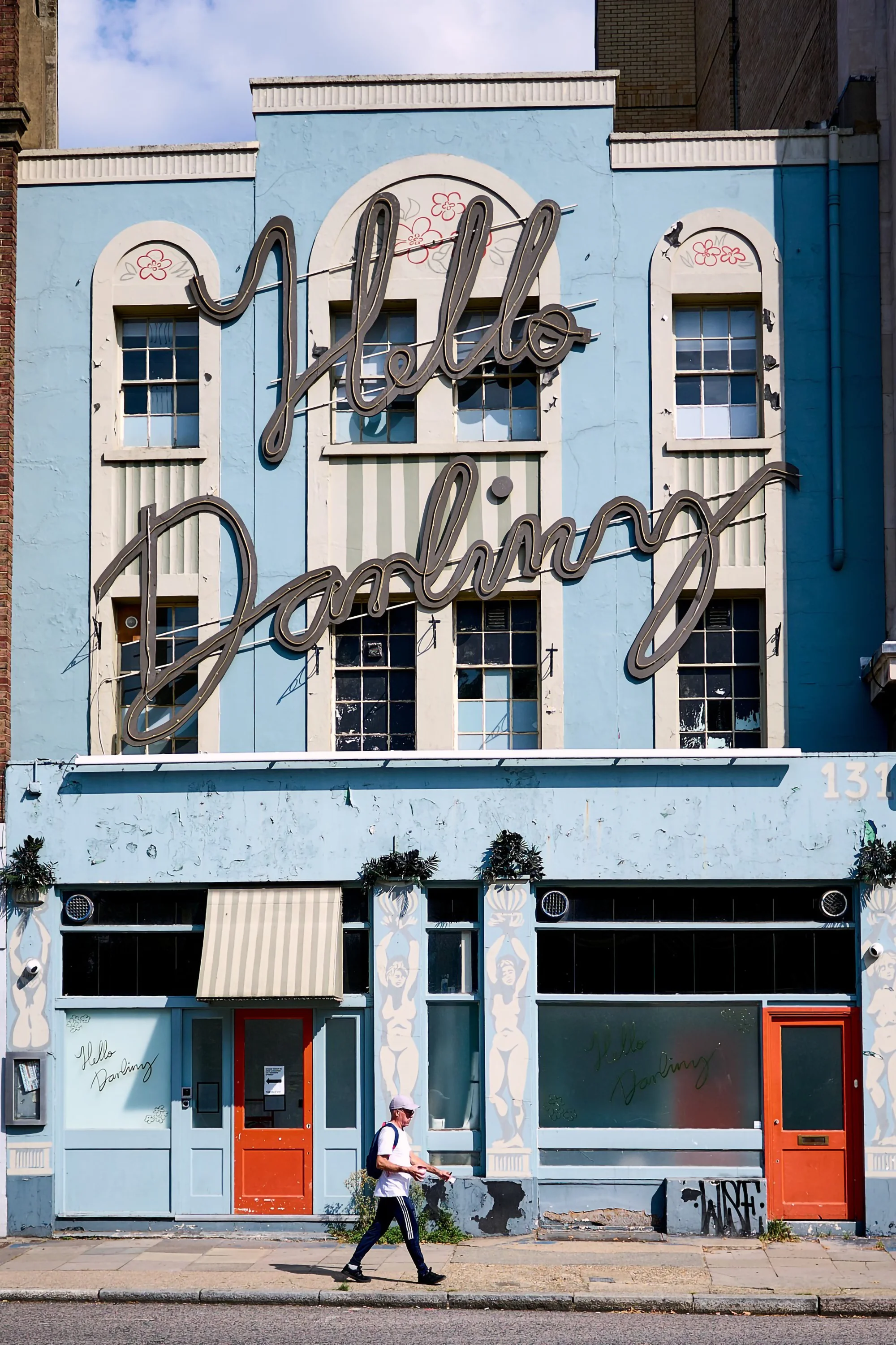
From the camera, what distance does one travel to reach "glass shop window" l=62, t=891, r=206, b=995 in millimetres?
16297

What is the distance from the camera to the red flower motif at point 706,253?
1697 cm

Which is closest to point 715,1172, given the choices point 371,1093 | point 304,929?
point 371,1093

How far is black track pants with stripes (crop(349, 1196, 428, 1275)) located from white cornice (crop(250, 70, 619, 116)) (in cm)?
1210

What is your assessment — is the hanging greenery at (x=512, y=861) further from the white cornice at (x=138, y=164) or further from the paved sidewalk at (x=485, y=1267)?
the white cornice at (x=138, y=164)

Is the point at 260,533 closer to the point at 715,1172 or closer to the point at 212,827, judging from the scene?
the point at 212,827

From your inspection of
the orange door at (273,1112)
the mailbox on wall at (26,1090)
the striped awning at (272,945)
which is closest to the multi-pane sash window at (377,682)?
the striped awning at (272,945)

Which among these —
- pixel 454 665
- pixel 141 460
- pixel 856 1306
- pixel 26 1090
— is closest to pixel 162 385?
pixel 141 460

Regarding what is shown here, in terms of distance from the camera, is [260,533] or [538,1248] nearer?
[538,1248]

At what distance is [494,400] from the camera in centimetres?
1717

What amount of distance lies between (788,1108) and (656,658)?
5079 millimetres

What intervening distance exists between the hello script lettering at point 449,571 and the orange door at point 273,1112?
350cm

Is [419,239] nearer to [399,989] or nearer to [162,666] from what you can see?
[162,666]

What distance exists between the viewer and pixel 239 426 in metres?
17.1

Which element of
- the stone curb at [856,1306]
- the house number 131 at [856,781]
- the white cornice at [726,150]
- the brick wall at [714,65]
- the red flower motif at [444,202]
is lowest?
the stone curb at [856,1306]
